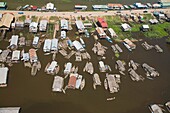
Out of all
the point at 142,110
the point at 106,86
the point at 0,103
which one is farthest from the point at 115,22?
the point at 0,103

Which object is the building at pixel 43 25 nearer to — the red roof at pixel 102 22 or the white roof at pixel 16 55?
the white roof at pixel 16 55

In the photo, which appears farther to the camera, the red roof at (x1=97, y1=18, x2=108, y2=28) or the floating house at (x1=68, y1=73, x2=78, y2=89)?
the red roof at (x1=97, y1=18, x2=108, y2=28)

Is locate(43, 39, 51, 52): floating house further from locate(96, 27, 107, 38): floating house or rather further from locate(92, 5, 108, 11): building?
locate(92, 5, 108, 11): building

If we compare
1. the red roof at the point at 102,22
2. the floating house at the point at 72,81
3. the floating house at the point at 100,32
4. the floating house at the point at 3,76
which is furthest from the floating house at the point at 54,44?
the red roof at the point at 102,22

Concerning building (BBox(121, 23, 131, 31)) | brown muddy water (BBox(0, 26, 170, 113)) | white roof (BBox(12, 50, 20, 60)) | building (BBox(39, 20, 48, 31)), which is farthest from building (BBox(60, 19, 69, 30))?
building (BBox(121, 23, 131, 31))

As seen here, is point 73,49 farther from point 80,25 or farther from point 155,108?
point 155,108

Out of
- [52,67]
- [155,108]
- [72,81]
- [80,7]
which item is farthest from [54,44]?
[155,108]

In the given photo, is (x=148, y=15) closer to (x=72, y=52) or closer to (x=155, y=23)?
(x=155, y=23)
